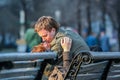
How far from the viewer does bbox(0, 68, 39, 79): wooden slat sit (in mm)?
4977

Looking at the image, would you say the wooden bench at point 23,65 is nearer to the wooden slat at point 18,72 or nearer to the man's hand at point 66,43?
the wooden slat at point 18,72

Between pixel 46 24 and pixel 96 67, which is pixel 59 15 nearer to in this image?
pixel 46 24

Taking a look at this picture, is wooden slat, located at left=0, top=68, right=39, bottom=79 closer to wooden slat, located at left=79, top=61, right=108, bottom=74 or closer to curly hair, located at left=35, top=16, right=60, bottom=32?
wooden slat, located at left=79, top=61, right=108, bottom=74

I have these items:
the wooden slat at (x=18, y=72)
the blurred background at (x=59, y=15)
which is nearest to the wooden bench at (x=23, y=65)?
the wooden slat at (x=18, y=72)

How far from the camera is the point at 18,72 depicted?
524 centimetres

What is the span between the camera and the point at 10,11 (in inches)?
2287

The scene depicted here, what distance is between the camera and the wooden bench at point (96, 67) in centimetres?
557

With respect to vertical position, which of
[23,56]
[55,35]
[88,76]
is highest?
[55,35]

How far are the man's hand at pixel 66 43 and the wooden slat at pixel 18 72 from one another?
526 millimetres

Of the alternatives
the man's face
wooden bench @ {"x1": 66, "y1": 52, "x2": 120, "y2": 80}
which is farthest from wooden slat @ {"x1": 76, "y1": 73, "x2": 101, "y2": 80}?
the man's face

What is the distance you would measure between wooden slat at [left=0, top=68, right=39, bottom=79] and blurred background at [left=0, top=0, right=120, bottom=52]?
34980mm

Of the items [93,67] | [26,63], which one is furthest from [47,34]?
[26,63]

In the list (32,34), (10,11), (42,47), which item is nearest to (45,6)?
(10,11)

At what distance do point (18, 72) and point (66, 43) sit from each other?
918 mm
